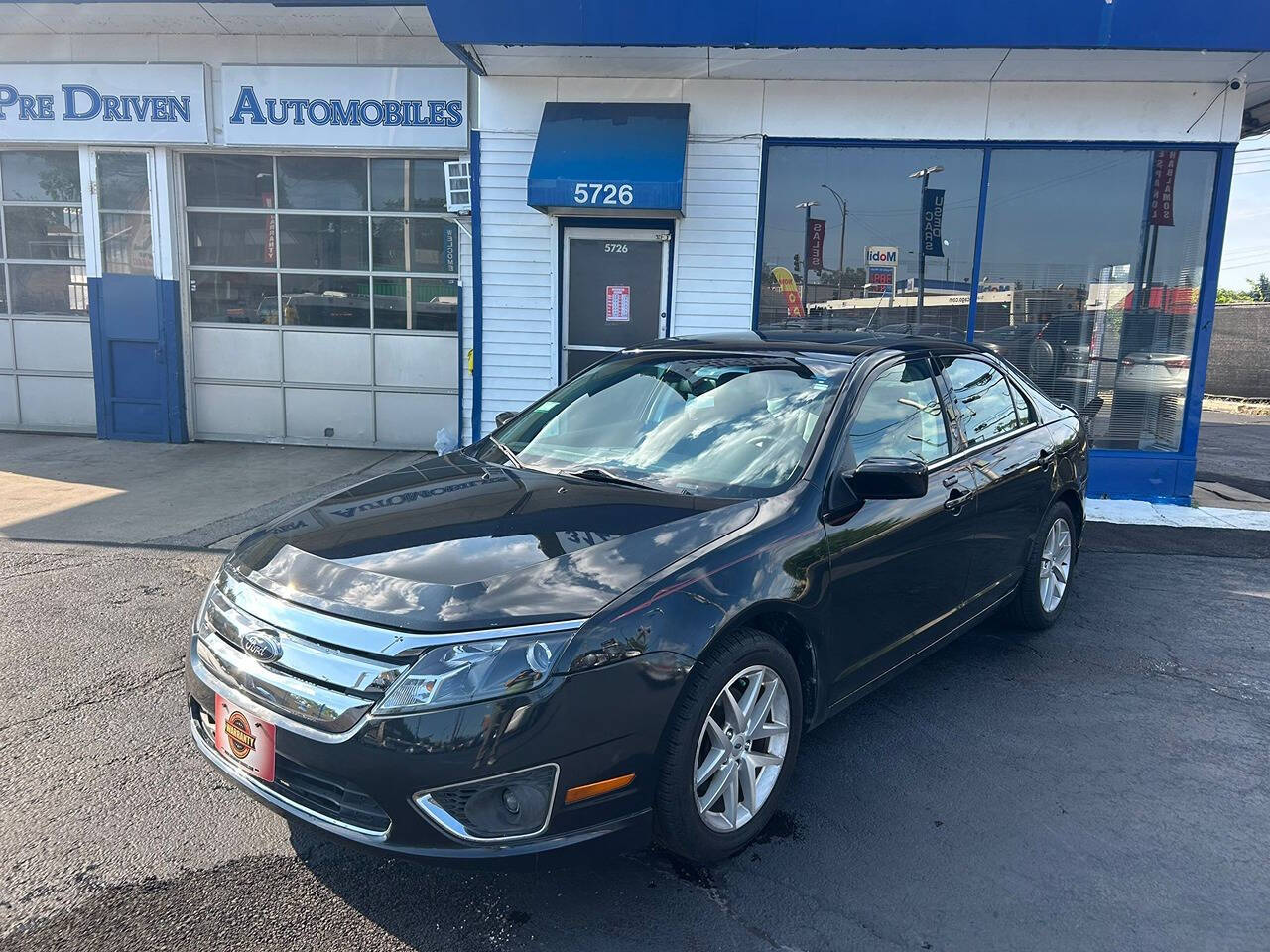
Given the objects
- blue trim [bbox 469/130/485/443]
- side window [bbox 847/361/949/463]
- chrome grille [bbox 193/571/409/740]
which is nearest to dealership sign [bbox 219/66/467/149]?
blue trim [bbox 469/130/485/443]

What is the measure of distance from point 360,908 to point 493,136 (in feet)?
24.6

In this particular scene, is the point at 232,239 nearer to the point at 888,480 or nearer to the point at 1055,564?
the point at 1055,564

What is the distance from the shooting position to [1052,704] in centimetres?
415

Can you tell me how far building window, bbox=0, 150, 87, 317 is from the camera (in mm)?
10547

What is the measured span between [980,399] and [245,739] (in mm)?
3563

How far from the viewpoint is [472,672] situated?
2412mm

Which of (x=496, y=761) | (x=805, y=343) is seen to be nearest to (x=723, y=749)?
(x=496, y=761)

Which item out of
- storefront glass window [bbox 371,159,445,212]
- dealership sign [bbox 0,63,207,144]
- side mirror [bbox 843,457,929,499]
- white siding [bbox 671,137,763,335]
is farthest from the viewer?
storefront glass window [bbox 371,159,445,212]

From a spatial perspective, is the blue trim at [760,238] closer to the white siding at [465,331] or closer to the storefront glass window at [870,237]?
A: the storefront glass window at [870,237]

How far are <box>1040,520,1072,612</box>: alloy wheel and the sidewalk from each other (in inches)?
210

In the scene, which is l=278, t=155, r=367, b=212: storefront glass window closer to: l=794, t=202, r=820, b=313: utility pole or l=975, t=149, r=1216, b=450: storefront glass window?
l=794, t=202, r=820, b=313: utility pole

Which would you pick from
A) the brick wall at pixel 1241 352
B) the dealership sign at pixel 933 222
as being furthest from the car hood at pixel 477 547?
the brick wall at pixel 1241 352

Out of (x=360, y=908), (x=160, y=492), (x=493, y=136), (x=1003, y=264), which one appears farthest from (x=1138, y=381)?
(x=160, y=492)

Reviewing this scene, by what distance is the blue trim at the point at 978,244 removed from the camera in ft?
27.8
